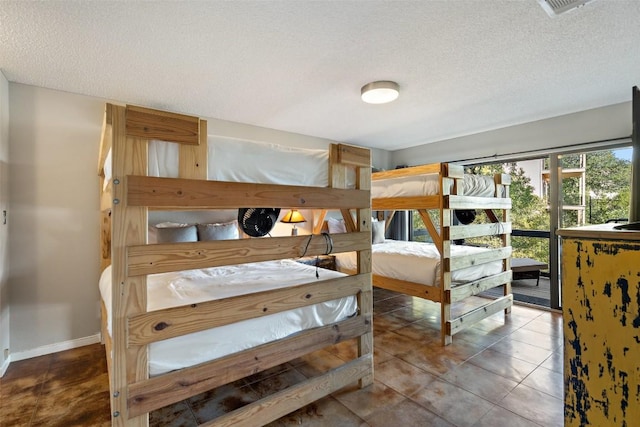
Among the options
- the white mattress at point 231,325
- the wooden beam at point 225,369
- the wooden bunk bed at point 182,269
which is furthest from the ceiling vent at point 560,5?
the wooden beam at point 225,369

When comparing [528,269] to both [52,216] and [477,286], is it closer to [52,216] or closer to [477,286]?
[477,286]

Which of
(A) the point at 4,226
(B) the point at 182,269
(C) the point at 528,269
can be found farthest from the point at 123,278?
(C) the point at 528,269

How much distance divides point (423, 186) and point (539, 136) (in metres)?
2.01

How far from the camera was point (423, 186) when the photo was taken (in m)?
2.82

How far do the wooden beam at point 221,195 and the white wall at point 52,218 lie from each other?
6.91ft

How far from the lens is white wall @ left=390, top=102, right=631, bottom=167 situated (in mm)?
3082

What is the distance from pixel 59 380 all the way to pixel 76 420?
654 mm

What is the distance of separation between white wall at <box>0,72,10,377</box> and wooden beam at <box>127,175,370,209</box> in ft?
6.74

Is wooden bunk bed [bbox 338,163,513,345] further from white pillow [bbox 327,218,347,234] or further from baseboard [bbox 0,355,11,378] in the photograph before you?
baseboard [bbox 0,355,11,378]

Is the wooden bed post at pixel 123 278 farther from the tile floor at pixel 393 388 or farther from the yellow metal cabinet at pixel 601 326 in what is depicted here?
the yellow metal cabinet at pixel 601 326

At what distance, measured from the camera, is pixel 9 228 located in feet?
8.02

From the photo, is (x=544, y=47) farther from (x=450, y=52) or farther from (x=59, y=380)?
(x=59, y=380)

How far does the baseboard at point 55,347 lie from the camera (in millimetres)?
2467

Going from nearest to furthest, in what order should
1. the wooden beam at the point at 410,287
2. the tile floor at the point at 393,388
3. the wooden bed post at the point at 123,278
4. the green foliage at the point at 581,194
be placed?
the wooden bed post at the point at 123,278
the tile floor at the point at 393,388
the wooden beam at the point at 410,287
the green foliage at the point at 581,194
